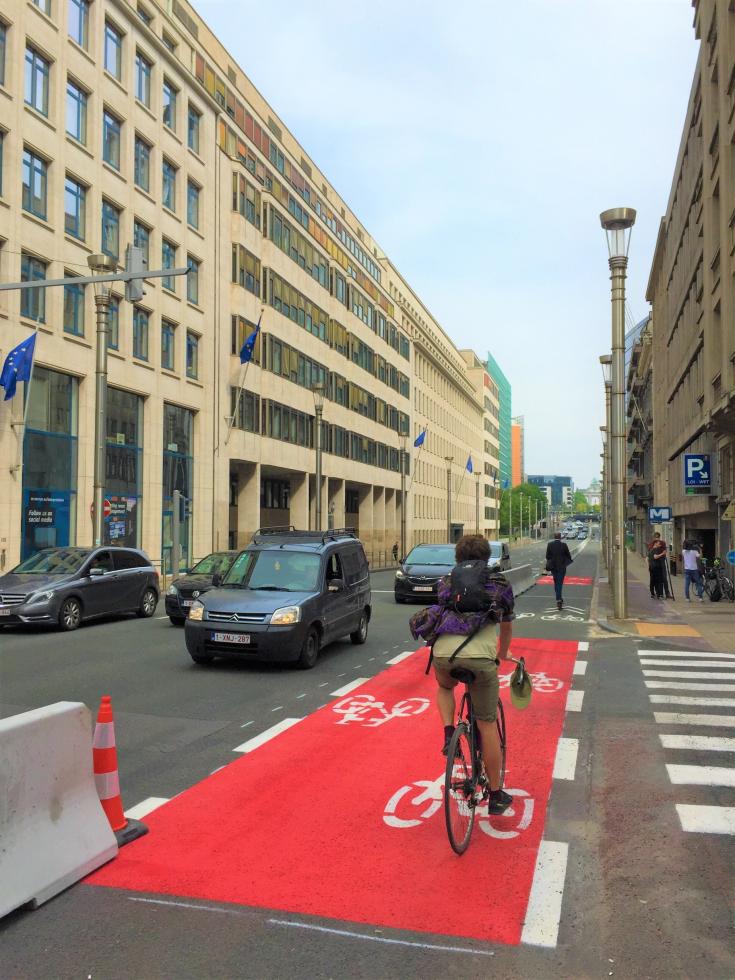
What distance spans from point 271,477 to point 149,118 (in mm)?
21304

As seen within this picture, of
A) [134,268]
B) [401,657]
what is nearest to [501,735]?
[401,657]

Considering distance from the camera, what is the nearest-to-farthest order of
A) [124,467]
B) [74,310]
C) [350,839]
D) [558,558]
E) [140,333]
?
[350,839], [558,558], [74,310], [124,467], [140,333]

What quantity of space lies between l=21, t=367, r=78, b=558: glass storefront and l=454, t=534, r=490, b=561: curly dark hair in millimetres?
22061

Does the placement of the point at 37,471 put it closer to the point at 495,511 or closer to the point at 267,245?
the point at 267,245

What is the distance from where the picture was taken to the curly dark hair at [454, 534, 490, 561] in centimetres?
506

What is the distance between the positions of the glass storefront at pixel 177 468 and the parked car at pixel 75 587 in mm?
14538

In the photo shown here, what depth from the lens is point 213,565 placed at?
18031 mm

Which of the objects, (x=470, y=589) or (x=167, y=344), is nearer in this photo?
(x=470, y=589)

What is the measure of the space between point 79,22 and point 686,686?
95.6 feet

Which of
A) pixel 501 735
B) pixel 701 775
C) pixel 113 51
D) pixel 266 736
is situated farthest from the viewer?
pixel 113 51

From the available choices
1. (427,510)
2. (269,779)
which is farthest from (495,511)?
(269,779)

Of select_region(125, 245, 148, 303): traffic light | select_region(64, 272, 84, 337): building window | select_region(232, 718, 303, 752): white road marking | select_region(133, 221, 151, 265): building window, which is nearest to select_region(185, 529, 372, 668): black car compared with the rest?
select_region(232, 718, 303, 752): white road marking

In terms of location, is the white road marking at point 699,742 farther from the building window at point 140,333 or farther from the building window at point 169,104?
the building window at point 169,104

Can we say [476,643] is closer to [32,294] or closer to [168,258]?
[32,294]
